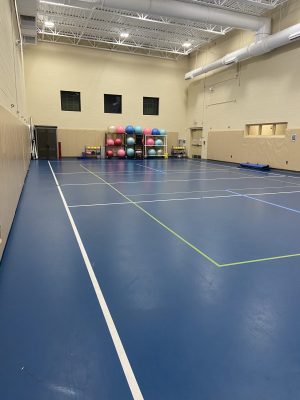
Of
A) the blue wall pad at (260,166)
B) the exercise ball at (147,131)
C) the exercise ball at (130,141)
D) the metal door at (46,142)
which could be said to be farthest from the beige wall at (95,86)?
the blue wall pad at (260,166)

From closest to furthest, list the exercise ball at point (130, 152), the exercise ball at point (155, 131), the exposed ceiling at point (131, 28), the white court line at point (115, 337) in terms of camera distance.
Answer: the white court line at point (115, 337), the exposed ceiling at point (131, 28), the exercise ball at point (130, 152), the exercise ball at point (155, 131)

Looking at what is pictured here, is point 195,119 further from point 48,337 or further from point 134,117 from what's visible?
point 48,337

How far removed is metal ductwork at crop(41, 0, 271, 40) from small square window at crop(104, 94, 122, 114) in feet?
24.1

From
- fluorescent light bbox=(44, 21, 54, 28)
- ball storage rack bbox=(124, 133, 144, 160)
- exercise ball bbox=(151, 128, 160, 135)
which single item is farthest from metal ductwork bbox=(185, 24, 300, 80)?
fluorescent light bbox=(44, 21, 54, 28)

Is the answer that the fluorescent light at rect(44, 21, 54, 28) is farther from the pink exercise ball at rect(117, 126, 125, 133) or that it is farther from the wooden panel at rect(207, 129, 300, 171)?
the wooden panel at rect(207, 129, 300, 171)

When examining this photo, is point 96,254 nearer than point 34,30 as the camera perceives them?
Yes

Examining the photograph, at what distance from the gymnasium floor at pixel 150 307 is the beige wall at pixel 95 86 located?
14.2 metres

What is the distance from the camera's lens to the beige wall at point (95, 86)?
17.5 m

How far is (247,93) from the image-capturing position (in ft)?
49.7

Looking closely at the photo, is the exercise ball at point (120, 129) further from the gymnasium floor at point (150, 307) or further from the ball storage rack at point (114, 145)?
the gymnasium floor at point (150, 307)

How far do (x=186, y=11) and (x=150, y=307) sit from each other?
12.6m

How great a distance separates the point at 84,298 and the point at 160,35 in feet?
55.3

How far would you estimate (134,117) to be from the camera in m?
19.8

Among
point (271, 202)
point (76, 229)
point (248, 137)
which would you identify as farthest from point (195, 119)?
point (76, 229)
